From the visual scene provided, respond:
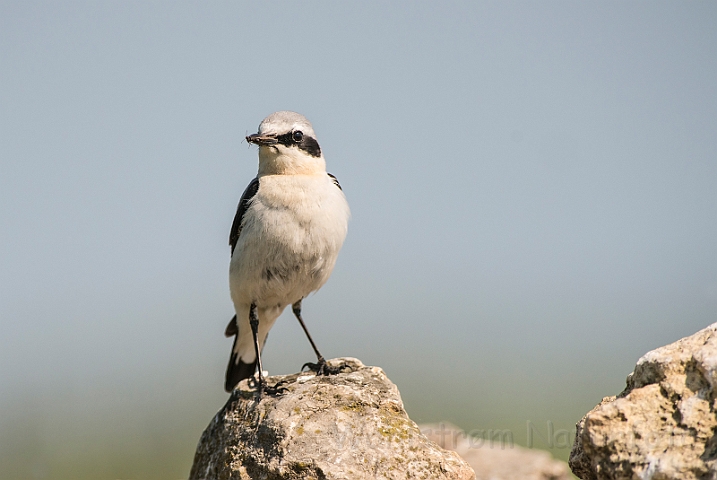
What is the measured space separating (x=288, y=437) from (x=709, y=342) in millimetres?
3206

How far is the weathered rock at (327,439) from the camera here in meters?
5.26

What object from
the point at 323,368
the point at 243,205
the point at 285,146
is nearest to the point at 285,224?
the point at 243,205

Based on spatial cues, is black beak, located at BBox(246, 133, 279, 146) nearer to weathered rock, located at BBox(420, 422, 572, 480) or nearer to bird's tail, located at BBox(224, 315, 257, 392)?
bird's tail, located at BBox(224, 315, 257, 392)

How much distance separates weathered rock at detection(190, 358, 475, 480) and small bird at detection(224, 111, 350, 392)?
0.72 m

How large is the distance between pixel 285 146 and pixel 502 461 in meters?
4.39

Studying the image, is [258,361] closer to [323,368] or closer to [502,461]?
[323,368]

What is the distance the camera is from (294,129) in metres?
7.38

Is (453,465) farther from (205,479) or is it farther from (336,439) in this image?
(205,479)

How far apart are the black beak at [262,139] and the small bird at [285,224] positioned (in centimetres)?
1

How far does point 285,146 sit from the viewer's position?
7.32 meters

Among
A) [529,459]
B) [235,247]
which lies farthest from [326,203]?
[529,459]

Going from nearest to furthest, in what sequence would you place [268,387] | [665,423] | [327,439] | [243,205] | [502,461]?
[665,423] < [327,439] < [268,387] < [243,205] < [502,461]

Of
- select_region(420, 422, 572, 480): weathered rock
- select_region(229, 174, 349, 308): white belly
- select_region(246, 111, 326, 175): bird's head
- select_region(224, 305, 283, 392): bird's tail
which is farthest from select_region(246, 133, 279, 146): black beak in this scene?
select_region(420, 422, 572, 480): weathered rock

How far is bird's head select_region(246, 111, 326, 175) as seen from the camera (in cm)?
730
